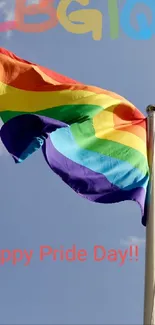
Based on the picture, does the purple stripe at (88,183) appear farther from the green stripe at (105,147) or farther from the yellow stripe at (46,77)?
the yellow stripe at (46,77)

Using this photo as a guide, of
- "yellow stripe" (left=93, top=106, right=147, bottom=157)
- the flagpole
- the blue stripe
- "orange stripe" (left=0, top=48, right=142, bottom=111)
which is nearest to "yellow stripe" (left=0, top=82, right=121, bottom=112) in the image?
"orange stripe" (left=0, top=48, right=142, bottom=111)

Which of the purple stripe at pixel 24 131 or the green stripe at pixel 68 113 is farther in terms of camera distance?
the green stripe at pixel 68 113

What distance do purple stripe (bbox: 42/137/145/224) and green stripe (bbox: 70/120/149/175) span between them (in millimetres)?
471

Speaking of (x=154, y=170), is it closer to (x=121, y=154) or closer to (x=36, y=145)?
(x=121, y=154)

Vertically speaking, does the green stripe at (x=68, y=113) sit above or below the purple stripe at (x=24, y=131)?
above

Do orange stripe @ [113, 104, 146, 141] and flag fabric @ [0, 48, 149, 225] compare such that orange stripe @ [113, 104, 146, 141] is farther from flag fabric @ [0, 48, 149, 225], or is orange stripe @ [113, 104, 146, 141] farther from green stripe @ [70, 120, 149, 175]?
green stripe @ [70, 120, 149, 175]

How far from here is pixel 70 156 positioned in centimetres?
1095

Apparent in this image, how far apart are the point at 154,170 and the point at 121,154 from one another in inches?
25.7

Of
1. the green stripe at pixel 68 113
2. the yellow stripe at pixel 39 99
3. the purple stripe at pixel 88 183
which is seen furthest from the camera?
the yellow stripe at pixel 39 99

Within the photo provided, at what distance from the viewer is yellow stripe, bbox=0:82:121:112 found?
36.9ft

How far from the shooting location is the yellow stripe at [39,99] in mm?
11234

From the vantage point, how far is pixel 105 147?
36.3 ft

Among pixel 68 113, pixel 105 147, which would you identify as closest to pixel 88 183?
pixel 105 147

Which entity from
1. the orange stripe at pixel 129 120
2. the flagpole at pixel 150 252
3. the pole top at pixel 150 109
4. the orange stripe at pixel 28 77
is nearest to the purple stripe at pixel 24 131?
the orange stripe at pixel 28 77
